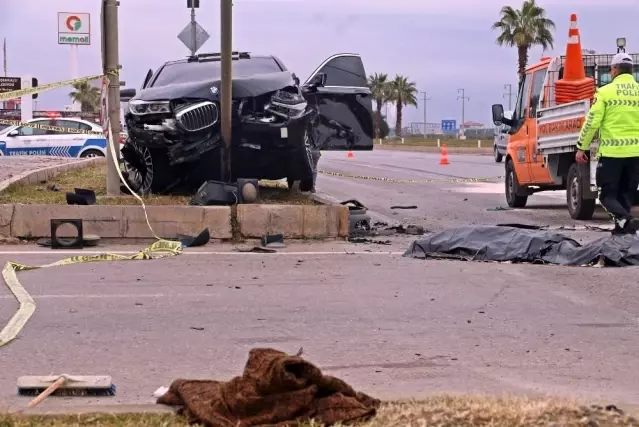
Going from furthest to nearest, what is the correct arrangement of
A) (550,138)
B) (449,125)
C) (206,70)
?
(449,125), (550,138), (206,70)

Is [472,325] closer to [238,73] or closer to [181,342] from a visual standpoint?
[181,342]

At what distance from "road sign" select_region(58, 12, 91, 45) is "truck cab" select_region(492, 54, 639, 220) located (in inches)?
2445

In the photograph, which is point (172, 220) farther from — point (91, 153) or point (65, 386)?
point (91, 153)

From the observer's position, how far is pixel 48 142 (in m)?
26.5

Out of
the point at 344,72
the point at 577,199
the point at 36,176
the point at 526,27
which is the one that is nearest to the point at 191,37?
the point at 36,176

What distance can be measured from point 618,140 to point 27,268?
6.04 meters

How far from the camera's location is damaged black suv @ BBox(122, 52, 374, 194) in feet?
35.7

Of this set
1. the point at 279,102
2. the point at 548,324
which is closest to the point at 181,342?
the point at 548,324

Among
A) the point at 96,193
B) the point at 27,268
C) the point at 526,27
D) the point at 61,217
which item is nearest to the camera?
the point at 27,268

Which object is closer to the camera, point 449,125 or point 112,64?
point 112,64

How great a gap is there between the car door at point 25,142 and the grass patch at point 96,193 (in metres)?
11.0

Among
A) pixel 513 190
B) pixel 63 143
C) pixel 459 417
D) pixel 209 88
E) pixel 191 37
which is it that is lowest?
pixel 459 417

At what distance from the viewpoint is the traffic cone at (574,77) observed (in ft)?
44.2

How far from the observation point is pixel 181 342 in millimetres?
5676
